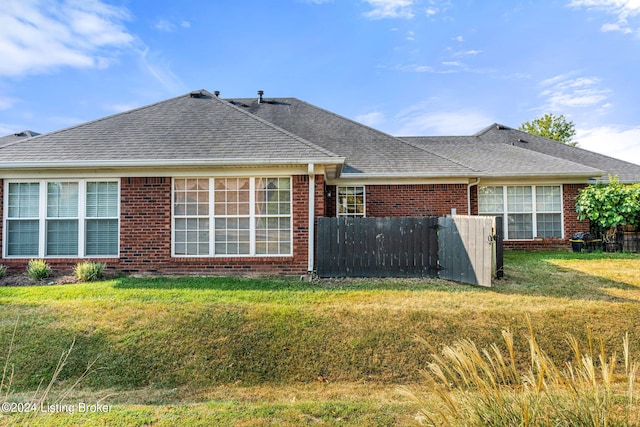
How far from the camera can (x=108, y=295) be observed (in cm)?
721

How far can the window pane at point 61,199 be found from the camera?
9312 millimetres

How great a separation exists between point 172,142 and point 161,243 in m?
2.83

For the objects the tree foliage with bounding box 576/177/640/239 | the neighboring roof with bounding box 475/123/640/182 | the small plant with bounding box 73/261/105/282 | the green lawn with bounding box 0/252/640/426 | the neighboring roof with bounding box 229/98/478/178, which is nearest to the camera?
the green lawn with bounding box 0/252/640/426

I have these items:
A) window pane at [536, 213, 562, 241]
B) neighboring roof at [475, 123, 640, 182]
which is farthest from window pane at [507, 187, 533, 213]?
neighboring roof at [475, 123, 640, 182]

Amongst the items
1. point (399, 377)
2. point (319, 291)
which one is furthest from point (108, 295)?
point (399, 377)

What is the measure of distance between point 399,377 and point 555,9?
12350 millimetres

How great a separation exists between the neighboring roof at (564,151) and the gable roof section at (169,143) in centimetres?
1479

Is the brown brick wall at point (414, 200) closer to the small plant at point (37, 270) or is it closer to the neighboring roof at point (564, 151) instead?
the small plant at point (37, 270)

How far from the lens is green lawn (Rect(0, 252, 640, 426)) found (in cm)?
406

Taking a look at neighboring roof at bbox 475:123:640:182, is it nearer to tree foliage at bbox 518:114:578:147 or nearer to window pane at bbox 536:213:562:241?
window pane at bbox 536:213:562:241

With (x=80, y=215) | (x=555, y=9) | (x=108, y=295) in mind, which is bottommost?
(x=108, y=295)

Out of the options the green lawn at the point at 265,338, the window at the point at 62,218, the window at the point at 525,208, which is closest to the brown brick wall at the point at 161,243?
the window at the point at 62,218

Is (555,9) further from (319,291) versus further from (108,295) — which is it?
(108,295)

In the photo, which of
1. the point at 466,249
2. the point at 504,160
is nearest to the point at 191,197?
the point at 466,249
